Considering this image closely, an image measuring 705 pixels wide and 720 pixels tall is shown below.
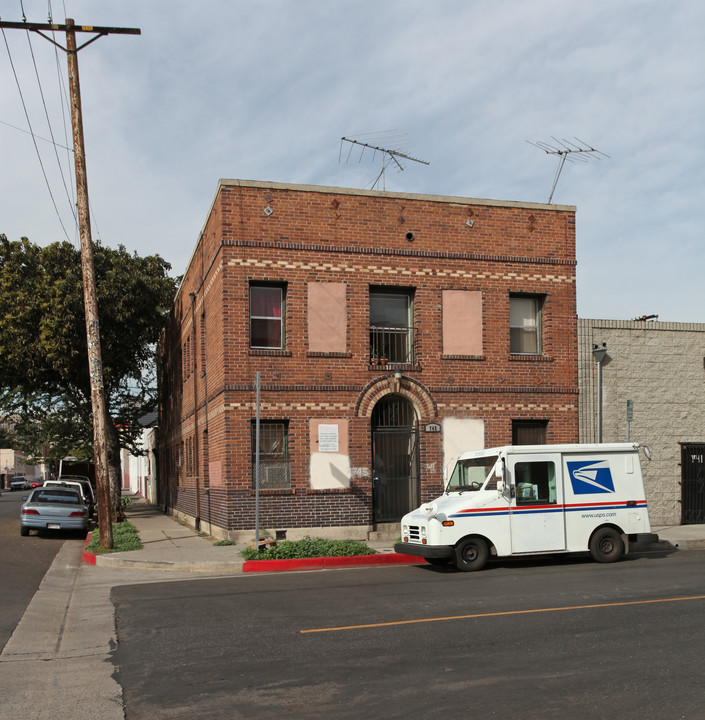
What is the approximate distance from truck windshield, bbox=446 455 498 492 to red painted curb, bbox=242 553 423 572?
1728 millimetres

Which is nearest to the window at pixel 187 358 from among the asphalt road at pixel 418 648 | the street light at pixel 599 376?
the street light at pixel 599 376

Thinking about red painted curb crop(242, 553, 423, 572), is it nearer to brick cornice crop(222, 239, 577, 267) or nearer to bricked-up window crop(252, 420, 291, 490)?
bricked-up window crop(252, 420, 291, 490)

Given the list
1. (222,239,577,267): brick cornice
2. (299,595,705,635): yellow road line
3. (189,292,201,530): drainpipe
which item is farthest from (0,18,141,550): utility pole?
Result: (299,595,705,635): yellow road line

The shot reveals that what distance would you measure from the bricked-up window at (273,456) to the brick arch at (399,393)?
5.93ft

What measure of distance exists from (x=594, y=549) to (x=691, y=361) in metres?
8.88

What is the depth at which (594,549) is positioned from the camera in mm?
14766

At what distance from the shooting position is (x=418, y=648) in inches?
320

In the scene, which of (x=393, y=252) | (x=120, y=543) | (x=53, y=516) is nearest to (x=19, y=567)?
(x=120, y=543)

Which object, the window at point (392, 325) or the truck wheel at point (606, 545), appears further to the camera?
the window at point (392, 325)

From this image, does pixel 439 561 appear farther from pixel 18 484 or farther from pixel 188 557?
pixel 18 484

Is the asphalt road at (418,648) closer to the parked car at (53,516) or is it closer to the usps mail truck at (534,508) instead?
the usps mail truck at (534,508)

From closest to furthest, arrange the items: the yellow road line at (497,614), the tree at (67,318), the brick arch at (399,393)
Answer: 1. the yellow road line at (497,614)
2. the brick arch at (399,393)
3. the tree at (67,318)

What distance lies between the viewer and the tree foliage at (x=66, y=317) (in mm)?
27953

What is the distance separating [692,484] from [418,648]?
15497 mm
